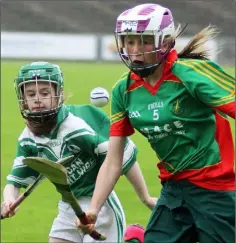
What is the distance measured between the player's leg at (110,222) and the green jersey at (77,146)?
148 mm

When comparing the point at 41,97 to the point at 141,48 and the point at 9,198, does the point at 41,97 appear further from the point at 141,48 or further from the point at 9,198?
the point at 141,48

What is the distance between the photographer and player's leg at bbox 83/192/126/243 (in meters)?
5.48

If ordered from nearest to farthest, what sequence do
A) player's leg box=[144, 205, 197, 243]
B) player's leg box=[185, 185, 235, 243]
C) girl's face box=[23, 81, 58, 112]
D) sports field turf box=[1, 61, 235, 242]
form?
1. player's leg box=[185, 185, 235, 243]
2. player's leg box=[144, 205, 197, 243]
3. girl's face box=[23, 81, 58, 112]
4. sports field turf box=[1, 61, 235, 242]

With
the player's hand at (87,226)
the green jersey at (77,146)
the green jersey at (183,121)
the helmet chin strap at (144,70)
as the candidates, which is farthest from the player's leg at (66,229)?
the helmet chin strap at (144,70)

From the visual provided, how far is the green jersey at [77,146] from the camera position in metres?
5.27

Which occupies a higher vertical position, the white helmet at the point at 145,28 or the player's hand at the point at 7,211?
the white helmet at the point at 145,28

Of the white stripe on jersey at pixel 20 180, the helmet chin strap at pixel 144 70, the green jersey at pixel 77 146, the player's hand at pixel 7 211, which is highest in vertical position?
the helmet chin strap at pixel 144 70

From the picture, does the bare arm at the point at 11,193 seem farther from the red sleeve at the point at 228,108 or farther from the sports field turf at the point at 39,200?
the red sleeve at the point at 228,108

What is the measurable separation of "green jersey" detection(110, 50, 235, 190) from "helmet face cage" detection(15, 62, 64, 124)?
686 mm

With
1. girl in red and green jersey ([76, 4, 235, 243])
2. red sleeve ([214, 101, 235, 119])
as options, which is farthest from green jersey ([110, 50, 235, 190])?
red sleeve ([214, 101, 235, 119])

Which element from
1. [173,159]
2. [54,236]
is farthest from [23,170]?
[173,159]

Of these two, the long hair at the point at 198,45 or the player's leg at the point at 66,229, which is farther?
the player's leg at the point at 66,229

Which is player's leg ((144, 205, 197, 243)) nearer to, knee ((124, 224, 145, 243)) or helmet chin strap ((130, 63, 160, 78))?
helmet chin strap ((130, 63, 160, 78))

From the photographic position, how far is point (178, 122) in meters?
4.38
